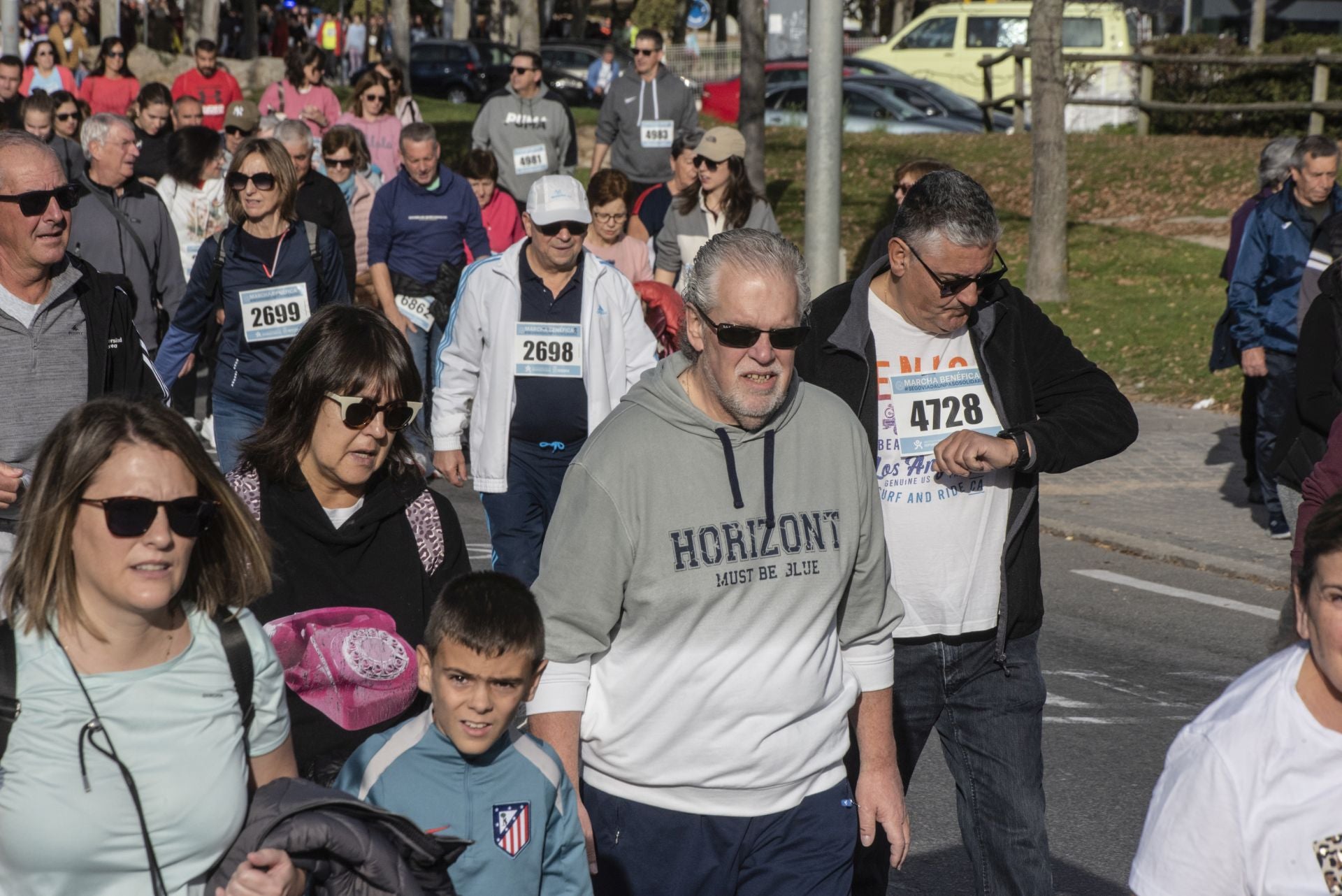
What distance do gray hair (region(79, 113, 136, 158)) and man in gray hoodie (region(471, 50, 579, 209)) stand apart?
5.13 meters

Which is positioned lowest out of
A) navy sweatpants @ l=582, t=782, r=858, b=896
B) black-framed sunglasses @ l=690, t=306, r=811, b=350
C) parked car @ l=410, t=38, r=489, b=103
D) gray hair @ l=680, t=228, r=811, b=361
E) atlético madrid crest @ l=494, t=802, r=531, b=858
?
navy sweatpants @ l=582, t=782, r=858, b=896

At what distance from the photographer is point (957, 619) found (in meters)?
4.24

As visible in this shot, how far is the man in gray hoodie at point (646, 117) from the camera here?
1491cm

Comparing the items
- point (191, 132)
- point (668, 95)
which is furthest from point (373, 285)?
point (668, 95)

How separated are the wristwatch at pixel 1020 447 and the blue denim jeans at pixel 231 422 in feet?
13.3

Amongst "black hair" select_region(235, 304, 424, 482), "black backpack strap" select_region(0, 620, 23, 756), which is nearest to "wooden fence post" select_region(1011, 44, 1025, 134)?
A: "black hair" select_region(235, 304, 424, 482)

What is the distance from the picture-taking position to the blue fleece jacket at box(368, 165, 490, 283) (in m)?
11.0

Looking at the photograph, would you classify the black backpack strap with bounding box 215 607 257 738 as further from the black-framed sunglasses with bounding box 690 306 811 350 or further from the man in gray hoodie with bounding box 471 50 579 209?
the man in gray hoodie with bounding box 471 50 579 209

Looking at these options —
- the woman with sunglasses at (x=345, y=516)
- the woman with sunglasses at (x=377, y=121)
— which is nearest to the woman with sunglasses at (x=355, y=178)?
the woman with sunglasses at (x=377, y=121)

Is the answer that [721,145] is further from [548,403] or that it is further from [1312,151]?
[548,403]

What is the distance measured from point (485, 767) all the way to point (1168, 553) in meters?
7.34

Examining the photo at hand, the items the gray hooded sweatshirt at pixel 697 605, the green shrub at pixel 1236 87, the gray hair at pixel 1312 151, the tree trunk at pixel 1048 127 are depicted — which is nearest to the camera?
the gray hooded sweatshirt at pixel 697 605

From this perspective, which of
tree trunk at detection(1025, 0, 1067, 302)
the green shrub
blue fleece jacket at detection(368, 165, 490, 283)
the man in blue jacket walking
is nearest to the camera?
the man in blue jacket walking

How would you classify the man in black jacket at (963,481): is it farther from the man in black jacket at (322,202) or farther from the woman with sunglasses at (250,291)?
the man in black jacket at (322,202)
